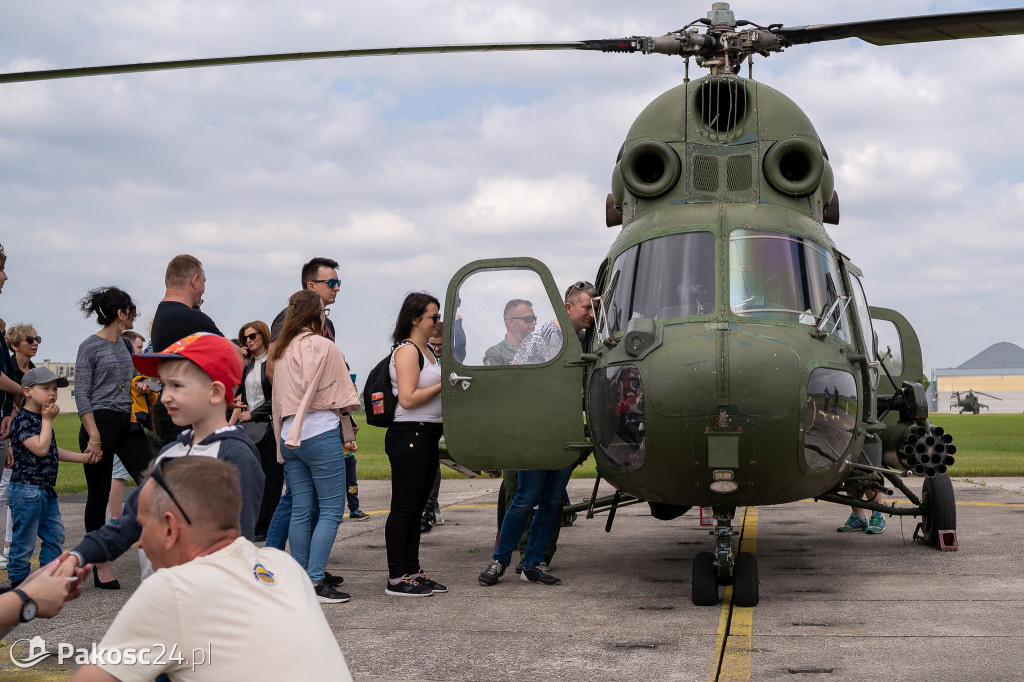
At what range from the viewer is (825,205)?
8.27m

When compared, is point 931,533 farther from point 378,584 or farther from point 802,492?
point 378,584

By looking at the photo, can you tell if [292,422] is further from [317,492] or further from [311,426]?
[317,492]

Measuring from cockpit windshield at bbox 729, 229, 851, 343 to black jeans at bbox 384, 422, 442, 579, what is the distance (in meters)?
2.19

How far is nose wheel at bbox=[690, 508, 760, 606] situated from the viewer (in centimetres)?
611

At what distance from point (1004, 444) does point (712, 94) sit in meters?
23.5

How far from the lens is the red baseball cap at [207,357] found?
3.44 metres

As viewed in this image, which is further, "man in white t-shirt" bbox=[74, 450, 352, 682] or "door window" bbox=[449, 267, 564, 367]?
"door window" bbox=[449, 267, 564, 367]

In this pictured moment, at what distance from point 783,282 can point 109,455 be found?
15.2ft

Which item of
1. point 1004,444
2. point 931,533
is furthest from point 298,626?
point 1004,444

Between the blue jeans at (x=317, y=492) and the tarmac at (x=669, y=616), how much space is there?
37 cm

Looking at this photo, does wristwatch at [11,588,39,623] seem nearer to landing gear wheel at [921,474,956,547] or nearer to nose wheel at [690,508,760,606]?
nose wheel at [690,508,760,606]

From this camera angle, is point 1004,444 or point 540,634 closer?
point 540,634

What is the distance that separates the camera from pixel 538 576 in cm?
712

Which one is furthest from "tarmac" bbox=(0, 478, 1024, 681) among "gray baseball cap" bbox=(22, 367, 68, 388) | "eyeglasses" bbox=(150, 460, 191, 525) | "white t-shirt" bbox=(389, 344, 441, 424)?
"gray baseball cap" bbox=(22, 367, 68, 388)
